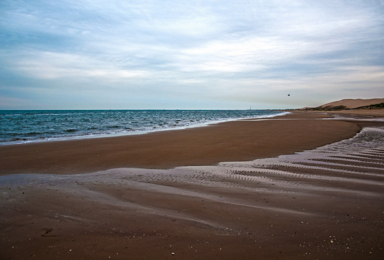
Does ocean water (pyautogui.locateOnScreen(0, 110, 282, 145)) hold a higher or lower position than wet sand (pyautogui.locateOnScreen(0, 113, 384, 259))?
higher

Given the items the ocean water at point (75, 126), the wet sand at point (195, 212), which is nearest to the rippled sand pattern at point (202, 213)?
the wet sand at point (195, 212)

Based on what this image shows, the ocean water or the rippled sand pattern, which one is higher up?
the ocean water

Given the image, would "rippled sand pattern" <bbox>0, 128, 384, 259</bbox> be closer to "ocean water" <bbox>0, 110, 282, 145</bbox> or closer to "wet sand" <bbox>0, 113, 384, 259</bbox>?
"wet sand" <bbox>0, 113, 384, 259</bbox>

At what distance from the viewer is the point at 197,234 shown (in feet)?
10.1

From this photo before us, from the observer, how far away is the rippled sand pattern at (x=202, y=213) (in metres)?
2.79

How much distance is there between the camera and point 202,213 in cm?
373

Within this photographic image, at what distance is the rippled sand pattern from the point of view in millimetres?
2789

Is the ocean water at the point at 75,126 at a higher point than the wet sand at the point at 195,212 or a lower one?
higher

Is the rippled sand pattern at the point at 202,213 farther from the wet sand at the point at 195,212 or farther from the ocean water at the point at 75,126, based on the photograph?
the ocean water at the point at 75,126

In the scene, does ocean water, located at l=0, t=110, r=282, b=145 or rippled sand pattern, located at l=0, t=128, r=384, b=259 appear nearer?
rippled sand pattern, located at l=0, t=128, r=384, b=259

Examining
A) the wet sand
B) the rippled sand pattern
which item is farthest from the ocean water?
the rippled sand pattern

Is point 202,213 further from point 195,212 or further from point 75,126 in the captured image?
point 75,126

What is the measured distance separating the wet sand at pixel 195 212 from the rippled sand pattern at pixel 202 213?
0.02 metres

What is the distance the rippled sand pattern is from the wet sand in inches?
0.6
